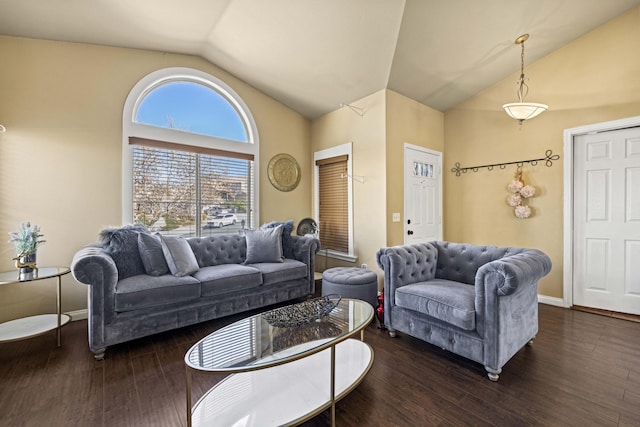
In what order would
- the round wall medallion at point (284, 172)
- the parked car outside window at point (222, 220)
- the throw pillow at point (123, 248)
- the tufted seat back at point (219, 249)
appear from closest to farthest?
the throw pillow at point (123, 248) < the tufted seat back at point (219, 249) < the parked car outside window at point (222, 220) < the round wall medallion at point (284, 172)

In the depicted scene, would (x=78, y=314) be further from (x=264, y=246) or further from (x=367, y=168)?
(x=367, y=168)

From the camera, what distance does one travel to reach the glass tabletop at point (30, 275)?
2.25 meters

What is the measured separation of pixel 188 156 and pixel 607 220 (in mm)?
5087

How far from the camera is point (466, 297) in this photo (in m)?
2.12

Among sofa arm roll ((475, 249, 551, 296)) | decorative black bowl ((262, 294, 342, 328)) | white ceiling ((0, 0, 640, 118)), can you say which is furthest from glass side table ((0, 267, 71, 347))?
sofa arm roll ((475, 249, 551, 296))

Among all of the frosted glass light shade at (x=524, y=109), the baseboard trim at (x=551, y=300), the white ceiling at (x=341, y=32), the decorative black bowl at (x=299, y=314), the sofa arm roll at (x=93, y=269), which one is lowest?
the baseboard trim at (x=551, y=300)

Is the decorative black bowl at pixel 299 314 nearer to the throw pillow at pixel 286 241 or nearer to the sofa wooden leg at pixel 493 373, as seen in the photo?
the sofa wooden leg at pixel 493 373

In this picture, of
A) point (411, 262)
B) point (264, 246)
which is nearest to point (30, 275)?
point (264, 246)

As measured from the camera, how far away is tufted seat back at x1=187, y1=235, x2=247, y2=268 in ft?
10.9

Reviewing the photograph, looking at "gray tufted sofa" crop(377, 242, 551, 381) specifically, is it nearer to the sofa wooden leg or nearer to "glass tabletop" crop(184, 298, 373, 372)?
the sofa wooden leg

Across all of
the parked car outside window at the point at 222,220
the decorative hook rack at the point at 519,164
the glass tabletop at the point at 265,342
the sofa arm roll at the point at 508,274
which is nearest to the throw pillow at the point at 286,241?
the parked car outside window at the point at 222,220

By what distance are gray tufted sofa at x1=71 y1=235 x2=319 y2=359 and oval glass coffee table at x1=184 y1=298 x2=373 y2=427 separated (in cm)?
103

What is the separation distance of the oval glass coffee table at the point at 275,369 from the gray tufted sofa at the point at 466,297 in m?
0.57

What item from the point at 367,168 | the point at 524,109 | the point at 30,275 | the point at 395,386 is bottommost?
the point at 395,386
